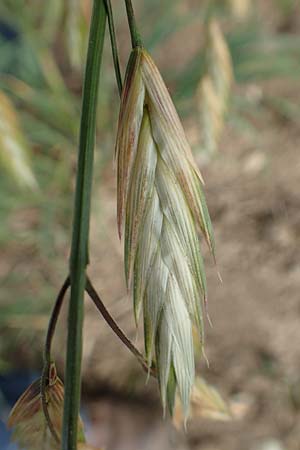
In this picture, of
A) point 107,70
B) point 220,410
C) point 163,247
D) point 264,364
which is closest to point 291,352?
point 264,364

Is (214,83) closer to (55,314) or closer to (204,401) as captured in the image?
(204,401)

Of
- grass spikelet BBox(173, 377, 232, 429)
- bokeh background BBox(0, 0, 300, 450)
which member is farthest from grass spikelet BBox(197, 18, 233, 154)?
grass spikelet BBox(173, 377, 232, 429)

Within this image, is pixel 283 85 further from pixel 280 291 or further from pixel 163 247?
pixel 163 247

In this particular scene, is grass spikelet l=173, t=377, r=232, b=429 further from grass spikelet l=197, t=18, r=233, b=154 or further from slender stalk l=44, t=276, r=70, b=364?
grass spikelet l=197, t=18, r=233, b=154

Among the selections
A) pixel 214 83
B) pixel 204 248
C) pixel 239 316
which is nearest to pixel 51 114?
pixel 204 248

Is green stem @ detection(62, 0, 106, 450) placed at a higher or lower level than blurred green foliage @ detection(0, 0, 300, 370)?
lower
